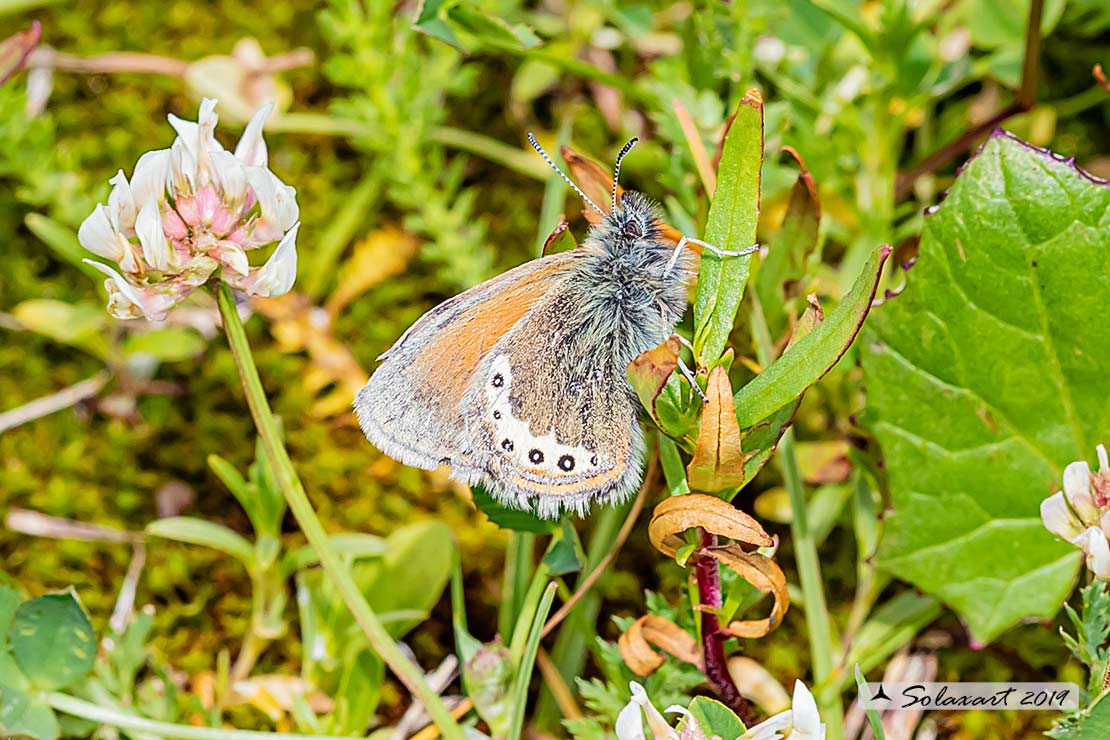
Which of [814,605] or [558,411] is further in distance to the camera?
[814,605]

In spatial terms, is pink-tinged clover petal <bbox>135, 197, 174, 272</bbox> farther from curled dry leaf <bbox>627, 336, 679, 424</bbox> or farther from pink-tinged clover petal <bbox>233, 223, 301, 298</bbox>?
curled dry leaf <bbox>627, 336, 679, 424</bbox>

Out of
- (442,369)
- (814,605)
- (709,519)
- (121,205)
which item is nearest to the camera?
(709,519)

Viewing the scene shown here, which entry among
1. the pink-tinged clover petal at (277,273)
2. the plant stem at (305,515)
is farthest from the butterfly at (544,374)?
the pink-tinged clover petal at (277,273)

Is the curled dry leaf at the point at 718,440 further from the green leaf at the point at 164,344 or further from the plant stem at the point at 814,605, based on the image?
the green leaf at the point at 164,344

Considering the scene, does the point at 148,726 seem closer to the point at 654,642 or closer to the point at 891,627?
the point at 654,642

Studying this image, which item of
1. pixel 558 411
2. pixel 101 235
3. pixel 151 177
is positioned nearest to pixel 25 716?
pixel 101 235

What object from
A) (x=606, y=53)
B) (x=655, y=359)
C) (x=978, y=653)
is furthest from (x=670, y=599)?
(x=606, y=53)
